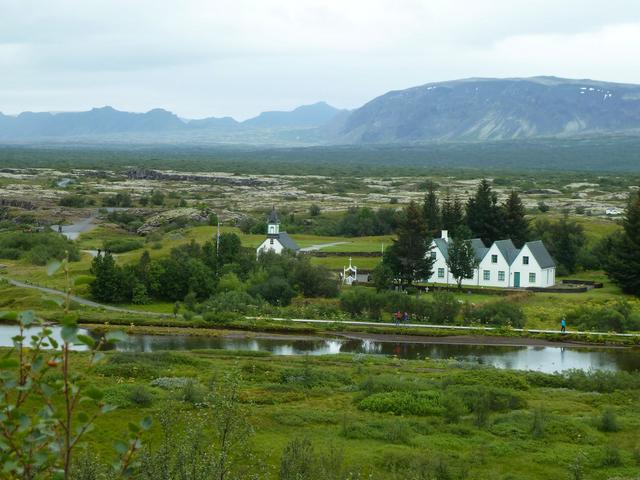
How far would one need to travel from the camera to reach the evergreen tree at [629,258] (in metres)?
57.0

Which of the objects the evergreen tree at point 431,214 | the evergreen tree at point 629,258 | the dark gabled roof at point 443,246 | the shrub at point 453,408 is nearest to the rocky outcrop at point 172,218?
the evergreen tree at point 431,214

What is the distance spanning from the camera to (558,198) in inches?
5261

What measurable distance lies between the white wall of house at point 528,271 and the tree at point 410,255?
5930mm

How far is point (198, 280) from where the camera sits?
56500 millimetres

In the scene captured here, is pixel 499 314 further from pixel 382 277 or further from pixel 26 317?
pixel 26 317

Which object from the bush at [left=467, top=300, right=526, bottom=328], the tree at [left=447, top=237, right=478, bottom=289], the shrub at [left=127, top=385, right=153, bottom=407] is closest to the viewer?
the shrub at [left=127, top=385, right=153, bottom=407]

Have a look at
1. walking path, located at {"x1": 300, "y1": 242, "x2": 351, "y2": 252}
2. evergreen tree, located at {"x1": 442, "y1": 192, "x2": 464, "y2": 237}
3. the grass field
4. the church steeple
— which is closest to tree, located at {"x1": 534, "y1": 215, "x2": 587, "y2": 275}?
evergreen tree, located at {"x1": 442, "y1": 192, "x2": 464, "y2": 237}

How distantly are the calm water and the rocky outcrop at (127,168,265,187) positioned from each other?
11926cm

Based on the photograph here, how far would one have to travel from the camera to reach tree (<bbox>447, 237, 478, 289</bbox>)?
5916cm

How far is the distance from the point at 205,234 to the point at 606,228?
39032 mm

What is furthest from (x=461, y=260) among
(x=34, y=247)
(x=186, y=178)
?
(x=186, y=178)

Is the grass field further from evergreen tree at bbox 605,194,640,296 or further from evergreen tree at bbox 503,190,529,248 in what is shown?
evergreen tree at bbox 503,190,529,248

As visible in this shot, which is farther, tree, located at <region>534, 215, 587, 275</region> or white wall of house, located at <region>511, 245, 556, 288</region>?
tree, located at <region>534, 215, 587, 275</region>

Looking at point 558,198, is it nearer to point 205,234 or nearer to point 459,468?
point 205,234
